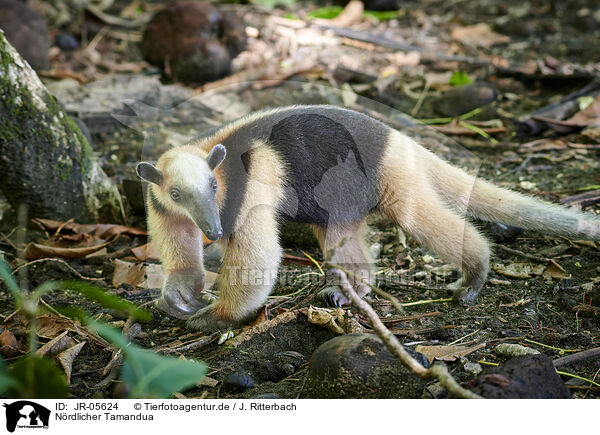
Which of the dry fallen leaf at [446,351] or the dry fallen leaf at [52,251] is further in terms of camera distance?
the dry fallen leaf at [52,251]

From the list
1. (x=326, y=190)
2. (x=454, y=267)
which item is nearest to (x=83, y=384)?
(x=326, y=190)

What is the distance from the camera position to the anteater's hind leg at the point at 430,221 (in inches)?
144

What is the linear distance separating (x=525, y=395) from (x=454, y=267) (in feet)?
5.05

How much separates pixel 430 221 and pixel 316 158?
31.8 inches

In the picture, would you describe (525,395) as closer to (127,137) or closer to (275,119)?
(275,119)

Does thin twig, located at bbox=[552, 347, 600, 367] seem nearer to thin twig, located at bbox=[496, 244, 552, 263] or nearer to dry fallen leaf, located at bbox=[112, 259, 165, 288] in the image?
thin twig, located at bbox=[496, 244, 552, 263]

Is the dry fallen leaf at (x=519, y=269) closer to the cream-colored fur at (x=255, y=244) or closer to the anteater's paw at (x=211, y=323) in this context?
the cream-colored fur at (x=255, y=244)

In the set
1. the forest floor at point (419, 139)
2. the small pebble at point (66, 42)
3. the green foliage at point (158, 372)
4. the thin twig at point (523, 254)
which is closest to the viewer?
the green foliage at point (158, 372)

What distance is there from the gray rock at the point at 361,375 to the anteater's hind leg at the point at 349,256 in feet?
3.44

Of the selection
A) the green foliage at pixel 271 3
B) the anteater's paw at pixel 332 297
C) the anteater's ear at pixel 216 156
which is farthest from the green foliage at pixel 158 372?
the green foliage at pixel 271 3

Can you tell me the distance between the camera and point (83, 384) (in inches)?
118

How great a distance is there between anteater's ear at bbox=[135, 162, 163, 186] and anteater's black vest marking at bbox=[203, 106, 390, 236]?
369mm
